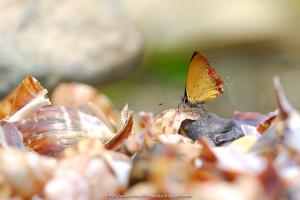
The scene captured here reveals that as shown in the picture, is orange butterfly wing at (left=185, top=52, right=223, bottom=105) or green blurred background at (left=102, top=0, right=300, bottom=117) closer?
orange butterfly wing at (left=185, top=52, right=223, bottom=105)

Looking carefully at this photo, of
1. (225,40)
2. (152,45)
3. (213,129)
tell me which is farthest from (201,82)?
(225,40)

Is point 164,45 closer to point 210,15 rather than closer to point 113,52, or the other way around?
point 210,15

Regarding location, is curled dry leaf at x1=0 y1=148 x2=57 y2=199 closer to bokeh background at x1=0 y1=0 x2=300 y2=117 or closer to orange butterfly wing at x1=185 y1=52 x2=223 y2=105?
orange butterfly wing at x1=185 y1=52 x2=223 y2=105

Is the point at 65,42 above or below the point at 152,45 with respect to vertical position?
above

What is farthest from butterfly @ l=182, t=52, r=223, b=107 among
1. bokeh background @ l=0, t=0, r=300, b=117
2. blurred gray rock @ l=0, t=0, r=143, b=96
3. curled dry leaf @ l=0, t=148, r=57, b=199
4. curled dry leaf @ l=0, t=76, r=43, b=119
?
bokeh background @ l=0, t=0, r=300, b=117

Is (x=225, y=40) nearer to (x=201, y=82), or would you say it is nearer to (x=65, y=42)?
(x=65, y=42)

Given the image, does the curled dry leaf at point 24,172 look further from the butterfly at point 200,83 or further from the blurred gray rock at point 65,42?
the blurred gray rock at point 65,42
